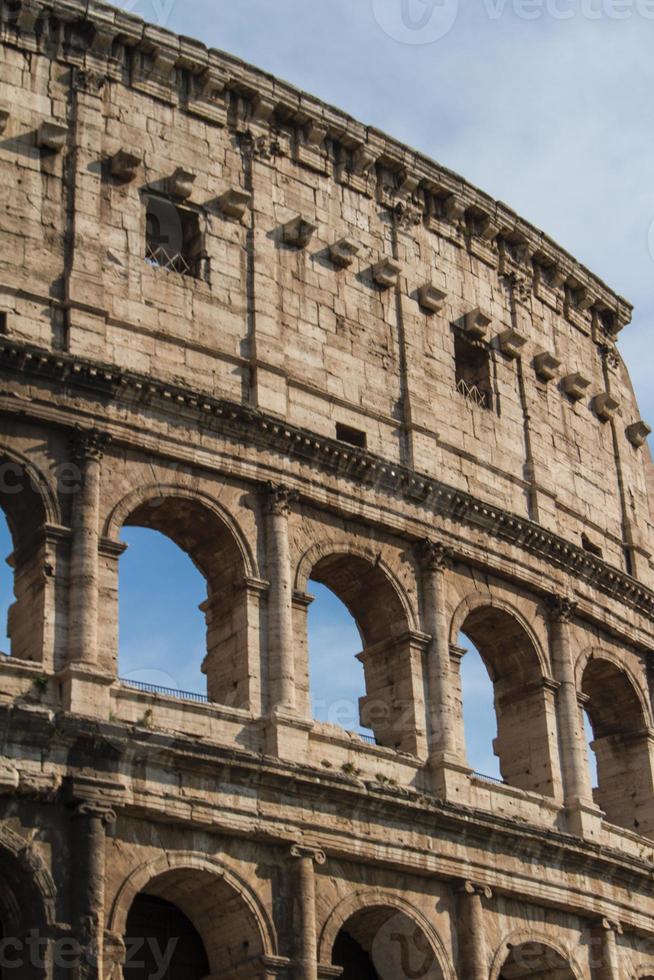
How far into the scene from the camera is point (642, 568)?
111ft

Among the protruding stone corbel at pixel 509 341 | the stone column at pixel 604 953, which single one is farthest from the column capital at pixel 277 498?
the stone column at pixel 604 953

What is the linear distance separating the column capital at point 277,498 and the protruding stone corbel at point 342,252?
4.68 metres

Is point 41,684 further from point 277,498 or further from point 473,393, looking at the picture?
point 473,393

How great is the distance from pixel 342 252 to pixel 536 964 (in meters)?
11.2

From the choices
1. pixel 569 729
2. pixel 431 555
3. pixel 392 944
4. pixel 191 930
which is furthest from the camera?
pixel 569 729

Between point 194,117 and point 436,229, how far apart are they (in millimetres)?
5084

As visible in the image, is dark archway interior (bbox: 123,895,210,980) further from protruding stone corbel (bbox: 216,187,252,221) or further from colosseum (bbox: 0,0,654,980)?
protruding stone corbel (bbox: 216,187,252,221)

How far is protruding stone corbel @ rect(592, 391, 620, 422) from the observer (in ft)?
113

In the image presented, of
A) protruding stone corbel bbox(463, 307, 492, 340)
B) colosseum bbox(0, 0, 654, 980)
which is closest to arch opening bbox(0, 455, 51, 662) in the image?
colosseum bbox(0, 0, 654, 980)

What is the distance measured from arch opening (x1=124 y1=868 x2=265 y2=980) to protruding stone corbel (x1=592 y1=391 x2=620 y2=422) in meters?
13.7

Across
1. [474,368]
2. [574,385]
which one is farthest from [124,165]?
[574,385]

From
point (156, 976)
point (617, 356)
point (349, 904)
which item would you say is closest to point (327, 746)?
point (349, 904)

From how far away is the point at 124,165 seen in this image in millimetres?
27250

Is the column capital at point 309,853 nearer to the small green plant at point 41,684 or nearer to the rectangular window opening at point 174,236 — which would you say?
the small green plant at point 41,684
